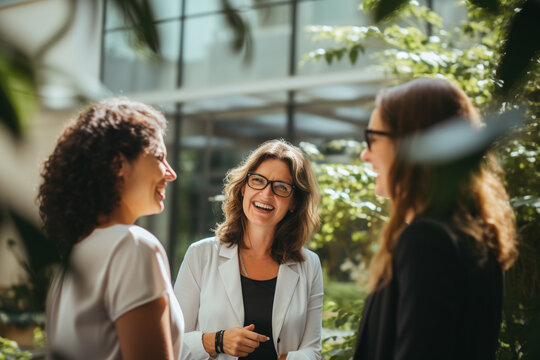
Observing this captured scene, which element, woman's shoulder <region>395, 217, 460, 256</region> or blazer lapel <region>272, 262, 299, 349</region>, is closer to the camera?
woman's shoulder <region>395, 217, 460, 256</region>

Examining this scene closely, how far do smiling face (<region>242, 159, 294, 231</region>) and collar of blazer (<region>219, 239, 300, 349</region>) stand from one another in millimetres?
176

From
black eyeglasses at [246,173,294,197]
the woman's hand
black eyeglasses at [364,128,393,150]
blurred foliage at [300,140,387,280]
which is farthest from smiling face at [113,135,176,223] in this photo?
blurred foliage at [300,140,387,280]

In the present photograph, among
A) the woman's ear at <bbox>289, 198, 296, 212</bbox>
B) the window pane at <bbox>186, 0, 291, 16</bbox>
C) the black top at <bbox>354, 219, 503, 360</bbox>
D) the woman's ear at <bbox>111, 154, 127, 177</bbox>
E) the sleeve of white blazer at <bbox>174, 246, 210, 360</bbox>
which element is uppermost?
the window pane at <bbox>186, 0, 291, 16</bbox>

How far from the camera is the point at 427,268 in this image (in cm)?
98

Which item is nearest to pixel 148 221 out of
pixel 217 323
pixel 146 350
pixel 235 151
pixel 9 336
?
pixel 235 151

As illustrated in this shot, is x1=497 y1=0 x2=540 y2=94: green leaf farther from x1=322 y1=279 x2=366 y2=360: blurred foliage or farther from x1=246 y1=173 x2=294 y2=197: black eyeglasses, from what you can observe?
x1=246 y1=173 x2=294 y2=197: black eyeglasses

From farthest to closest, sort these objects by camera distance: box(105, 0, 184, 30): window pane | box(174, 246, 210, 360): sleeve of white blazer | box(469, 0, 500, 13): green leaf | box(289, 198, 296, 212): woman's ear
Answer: box(289, 198, 296, 212): woman's ear < box(174, 246, 210, 360): sleeve of white blazer < box(469, 0, 500, 13): green leaf < box(105, 0, 184, 30): window pane

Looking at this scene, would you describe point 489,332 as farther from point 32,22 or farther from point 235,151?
point 235,151

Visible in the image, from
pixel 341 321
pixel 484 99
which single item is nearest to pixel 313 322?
pixel 341 321

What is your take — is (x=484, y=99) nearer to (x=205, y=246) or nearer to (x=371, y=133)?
(x=371, y=133)

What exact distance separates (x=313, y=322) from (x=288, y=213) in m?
0.54

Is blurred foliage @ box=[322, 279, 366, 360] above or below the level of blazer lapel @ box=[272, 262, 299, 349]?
below

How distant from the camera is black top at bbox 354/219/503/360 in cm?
97

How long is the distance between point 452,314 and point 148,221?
8234mm
